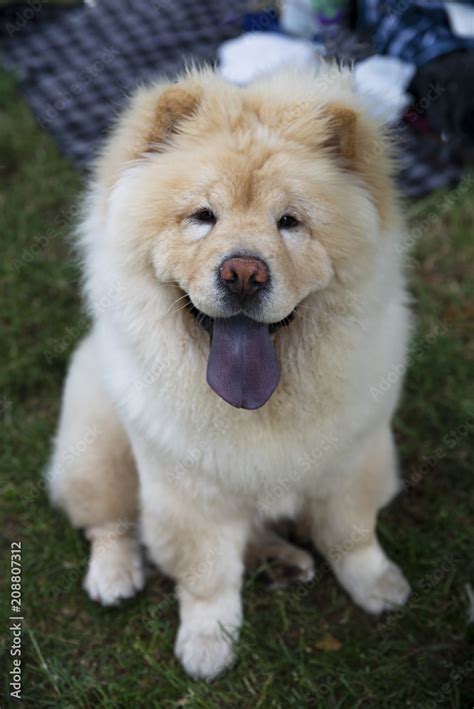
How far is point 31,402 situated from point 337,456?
1.64 m

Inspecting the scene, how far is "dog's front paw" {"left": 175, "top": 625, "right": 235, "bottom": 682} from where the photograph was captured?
2.33 meters

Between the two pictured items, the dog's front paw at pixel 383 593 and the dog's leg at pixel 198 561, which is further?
the dog's front paw at pixel 383 593

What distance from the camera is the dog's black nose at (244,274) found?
5.60 feet

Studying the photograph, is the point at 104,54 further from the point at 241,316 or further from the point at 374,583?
the point at 374,583

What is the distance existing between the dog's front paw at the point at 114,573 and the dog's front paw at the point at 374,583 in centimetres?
70

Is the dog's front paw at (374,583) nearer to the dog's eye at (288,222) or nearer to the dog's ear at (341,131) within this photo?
the dog's eye at (288,222)

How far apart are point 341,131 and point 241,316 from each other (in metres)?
0.51

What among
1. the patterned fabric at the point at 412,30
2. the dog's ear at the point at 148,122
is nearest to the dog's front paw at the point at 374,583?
the dog's ear at the point at 148,122

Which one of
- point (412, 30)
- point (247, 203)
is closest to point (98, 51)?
point (412, 30)

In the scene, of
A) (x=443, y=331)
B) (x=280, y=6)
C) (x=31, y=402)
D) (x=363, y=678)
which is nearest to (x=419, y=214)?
(x=443, y=331)

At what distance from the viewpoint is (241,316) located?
189cm

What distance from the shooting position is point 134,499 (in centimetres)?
262

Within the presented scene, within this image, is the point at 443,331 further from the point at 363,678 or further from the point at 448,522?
the point at 363,678

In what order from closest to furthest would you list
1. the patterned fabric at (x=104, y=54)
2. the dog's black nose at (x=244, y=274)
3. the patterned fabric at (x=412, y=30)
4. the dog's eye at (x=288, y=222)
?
the dog's black nose at (x=244, y=274), the dog's eye at (x=288, y=222), the patterned fabric at (x=412, y=30), the patterned fabric at (x=104, y=54)
